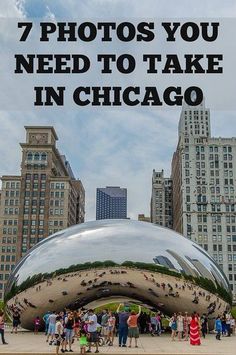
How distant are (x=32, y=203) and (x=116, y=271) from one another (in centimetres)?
11217

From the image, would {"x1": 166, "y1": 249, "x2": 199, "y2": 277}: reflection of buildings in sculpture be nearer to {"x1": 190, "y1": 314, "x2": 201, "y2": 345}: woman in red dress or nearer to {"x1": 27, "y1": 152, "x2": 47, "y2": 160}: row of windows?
{"x1": 190, "y1": 314, "x2": 201, "y2": 345}: woman in red dress

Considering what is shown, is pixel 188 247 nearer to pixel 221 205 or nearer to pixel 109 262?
pixel 109 262

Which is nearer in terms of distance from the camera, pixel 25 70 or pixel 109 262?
pixel 25 70

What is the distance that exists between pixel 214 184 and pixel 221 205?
5154 millimetres

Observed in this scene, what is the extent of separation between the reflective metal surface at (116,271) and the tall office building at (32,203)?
107 m

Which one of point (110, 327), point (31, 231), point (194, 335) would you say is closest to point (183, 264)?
point (194, 335)

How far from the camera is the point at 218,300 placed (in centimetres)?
2138

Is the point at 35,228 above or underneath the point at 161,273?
above

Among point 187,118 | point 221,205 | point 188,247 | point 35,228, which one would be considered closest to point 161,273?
point 188,247

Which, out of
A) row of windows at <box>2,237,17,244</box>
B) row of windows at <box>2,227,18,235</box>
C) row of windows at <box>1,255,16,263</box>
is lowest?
row of windows at <box>1,255,16,263</box>

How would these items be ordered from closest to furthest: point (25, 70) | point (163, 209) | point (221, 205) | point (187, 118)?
1. point (25, 70)
2. point (221, 205)
3. point (187, 118)
4. point (163, 209)

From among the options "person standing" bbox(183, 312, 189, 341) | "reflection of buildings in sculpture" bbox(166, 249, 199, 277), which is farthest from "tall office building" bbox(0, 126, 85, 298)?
"reflection of buildings in sculpture" bbox(166, 249, 199, 277)

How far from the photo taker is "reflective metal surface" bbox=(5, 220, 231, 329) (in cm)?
2012

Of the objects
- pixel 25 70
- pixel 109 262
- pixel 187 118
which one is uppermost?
pixel 187 118
